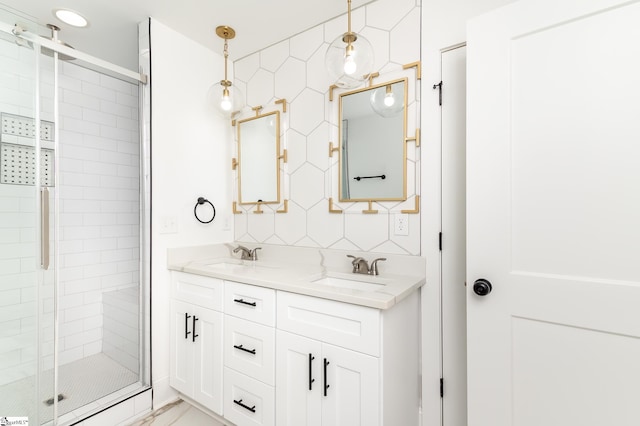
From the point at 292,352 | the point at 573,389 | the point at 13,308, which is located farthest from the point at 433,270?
the point at 13,308

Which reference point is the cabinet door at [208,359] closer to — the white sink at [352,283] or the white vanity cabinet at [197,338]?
the white vanity cabinet at [197,338]

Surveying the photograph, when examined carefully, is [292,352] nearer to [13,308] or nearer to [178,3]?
[13,308]

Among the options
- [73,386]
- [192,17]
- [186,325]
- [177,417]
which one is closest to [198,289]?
[186,325]

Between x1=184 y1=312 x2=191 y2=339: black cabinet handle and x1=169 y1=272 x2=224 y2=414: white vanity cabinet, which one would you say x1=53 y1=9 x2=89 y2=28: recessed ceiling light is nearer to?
x1=169 y1=272 x2=224 y2=414: white vanity cabinet

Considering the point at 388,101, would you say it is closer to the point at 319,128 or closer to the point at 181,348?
the point at 319,128

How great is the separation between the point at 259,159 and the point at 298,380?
148 cm

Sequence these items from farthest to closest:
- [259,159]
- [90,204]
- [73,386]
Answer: [90,204] < [259,159] < [73,386]

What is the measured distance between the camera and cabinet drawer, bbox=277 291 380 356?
114cm

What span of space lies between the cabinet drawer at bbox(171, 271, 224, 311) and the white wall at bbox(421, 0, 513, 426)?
43.6 inches

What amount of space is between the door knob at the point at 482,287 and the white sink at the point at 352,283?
38cm

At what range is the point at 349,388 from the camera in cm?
118

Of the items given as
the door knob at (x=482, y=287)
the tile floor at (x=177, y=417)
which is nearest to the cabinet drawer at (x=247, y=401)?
the tile floor at (x=177, y=417)

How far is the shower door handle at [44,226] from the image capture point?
146 centimetres

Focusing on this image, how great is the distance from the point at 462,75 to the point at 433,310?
1.16 metres
